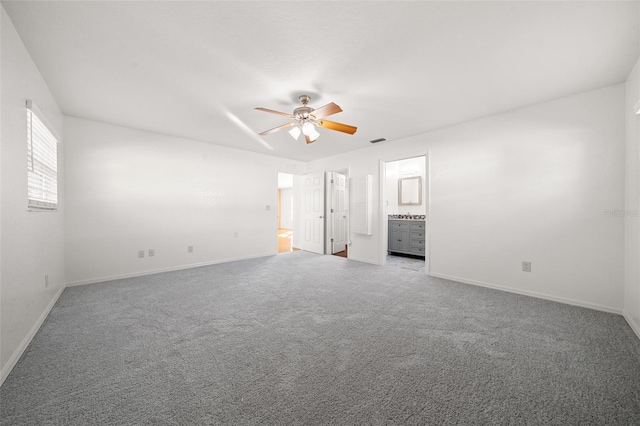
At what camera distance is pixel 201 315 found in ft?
8.28

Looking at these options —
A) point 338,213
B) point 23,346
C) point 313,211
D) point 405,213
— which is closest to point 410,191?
point 405,213

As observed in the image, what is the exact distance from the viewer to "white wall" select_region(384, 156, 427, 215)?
19.8 feet

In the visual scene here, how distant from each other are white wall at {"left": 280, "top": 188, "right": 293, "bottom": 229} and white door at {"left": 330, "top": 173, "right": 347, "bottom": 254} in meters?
5.57

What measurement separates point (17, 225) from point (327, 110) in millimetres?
2777

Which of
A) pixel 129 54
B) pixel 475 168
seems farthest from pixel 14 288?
pixel 475 168

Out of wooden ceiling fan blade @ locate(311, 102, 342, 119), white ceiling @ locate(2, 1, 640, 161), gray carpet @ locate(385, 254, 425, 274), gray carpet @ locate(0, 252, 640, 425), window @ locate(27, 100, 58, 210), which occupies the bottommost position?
gray carpet @ locate(0, 252, 640, 425)

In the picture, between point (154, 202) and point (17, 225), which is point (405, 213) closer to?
point (154, 202)

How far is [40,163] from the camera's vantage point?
244cm

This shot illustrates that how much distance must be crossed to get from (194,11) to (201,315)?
2.64 m

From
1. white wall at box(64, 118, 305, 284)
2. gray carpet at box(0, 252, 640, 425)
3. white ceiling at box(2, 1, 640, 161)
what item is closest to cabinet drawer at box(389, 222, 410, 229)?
gray carpet at box(0, 252, 640, 425)

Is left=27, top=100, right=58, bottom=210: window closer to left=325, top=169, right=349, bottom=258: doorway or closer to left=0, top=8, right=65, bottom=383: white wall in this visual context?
left=0, top=8, right=65, bottom=383: white wall

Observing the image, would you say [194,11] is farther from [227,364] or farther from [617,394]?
[617,394]

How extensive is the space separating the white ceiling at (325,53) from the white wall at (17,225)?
23 cm

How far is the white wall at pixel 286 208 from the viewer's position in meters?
11.8
